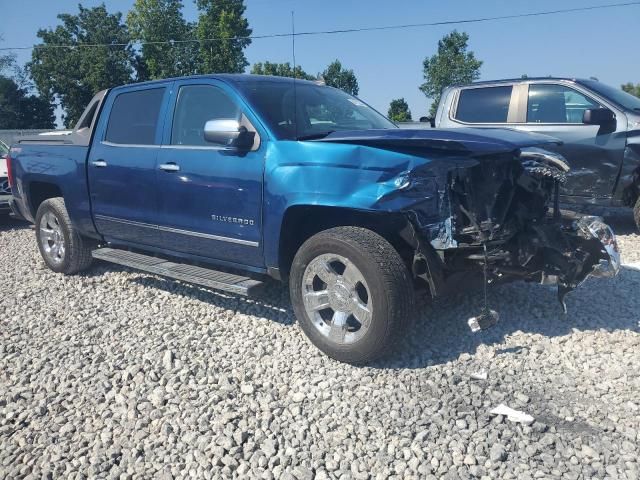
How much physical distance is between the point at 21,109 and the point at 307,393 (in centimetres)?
5943

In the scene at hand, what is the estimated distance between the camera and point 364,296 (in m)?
3.65

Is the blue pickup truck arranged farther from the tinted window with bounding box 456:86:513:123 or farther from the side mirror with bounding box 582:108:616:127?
the tinted window with bounding box 456:86:513:123

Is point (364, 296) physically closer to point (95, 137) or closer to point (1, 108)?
point (95, 137)

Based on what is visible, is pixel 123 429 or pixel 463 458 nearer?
pixel 463 458

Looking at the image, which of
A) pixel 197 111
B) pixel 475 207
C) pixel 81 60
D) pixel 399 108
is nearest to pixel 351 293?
pixel 475 207

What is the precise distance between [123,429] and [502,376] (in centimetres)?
229

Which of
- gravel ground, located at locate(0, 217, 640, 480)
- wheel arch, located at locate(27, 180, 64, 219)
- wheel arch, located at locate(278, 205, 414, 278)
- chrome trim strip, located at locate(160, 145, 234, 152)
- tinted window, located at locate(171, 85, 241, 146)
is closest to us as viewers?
gravel ground, located at locate(0, 217, 640, 480)

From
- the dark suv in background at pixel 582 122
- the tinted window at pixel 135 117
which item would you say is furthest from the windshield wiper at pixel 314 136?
the dark suv in background at pixel 582 122

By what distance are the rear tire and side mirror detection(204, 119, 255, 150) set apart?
8.79 ft

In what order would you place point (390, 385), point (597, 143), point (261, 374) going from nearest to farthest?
point (390, 385), point (261, 374), point (597, 143)

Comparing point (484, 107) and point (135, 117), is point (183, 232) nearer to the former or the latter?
point (135, 117)

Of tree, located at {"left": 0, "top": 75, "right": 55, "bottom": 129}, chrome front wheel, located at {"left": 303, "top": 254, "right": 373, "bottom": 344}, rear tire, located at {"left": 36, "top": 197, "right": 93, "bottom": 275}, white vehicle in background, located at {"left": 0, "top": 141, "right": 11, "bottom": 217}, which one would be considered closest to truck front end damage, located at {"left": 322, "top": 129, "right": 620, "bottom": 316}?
chrome front wheel, located at {"left": 303, "top": 254, "right": 373, "bottom": 344}

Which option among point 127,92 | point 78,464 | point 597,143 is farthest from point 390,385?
point 597,143

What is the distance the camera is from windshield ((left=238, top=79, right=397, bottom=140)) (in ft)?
13.6
